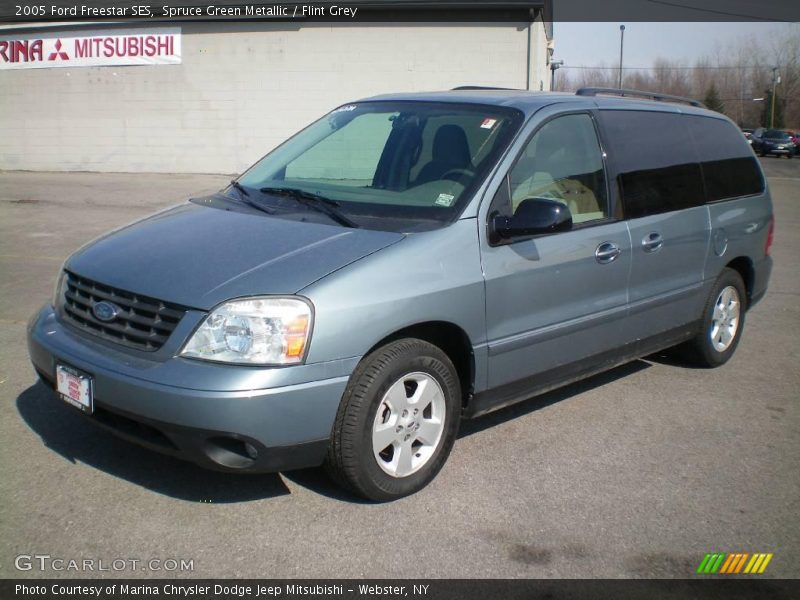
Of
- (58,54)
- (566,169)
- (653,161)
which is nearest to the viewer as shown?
(566,169)

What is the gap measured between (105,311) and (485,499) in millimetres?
1990

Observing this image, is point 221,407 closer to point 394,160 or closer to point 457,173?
point 457,173

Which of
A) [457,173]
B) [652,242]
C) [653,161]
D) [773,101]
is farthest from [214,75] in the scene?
[773,101]

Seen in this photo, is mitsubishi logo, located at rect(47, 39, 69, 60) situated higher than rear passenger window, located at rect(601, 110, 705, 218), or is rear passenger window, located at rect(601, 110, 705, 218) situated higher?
mitsubishi logo, located at rect(47, 39, 69, 60)

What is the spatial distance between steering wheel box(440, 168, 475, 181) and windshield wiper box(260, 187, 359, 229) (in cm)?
60

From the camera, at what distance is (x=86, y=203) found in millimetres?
14727

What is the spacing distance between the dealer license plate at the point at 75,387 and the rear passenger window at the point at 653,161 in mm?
3195

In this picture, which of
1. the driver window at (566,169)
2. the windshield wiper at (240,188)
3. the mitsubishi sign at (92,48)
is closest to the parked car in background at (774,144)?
the mitsubishi sign at (92,48)

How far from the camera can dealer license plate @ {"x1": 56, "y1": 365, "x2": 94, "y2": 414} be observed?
3.66 metres

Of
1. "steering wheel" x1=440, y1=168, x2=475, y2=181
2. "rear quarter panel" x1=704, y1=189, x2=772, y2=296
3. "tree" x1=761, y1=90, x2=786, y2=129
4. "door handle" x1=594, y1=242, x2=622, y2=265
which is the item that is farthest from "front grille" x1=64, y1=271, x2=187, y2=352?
"tree" x1=761, y1=90, x2=786, y2=129

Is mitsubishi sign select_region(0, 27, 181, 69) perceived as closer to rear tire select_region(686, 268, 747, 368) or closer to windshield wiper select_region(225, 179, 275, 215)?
windshield wiper select_region(225, 179, 275, 215)

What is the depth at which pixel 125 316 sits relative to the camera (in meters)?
3.71

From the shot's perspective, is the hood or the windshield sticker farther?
the windshield sticker

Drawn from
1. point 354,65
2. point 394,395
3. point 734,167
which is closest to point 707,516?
point 394,395
